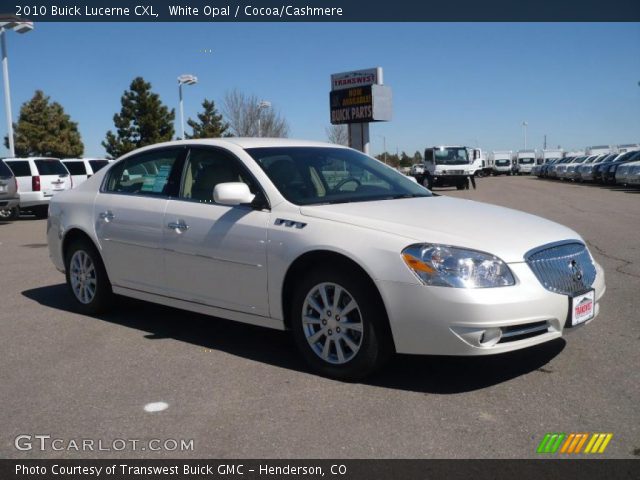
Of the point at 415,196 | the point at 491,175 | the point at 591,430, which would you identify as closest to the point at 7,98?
the point at 415,196

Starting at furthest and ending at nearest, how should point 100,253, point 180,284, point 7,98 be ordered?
point 7,98 → point 100,253 → point 180,284

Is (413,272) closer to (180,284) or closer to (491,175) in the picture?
(180,284)

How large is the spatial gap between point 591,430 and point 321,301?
5.81 ft

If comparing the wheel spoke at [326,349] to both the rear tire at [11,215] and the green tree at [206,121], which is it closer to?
the rear tire at [11,215]

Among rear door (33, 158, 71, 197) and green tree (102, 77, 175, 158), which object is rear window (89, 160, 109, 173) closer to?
rear door (33, 158, 71, 197)

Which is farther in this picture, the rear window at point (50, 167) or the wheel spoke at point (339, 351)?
the rear window at point (50, 167)

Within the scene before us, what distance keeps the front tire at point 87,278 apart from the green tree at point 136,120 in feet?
152

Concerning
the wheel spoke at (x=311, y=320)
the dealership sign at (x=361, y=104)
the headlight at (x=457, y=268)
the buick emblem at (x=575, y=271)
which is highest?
the dealership sign at (x=361, y=104)

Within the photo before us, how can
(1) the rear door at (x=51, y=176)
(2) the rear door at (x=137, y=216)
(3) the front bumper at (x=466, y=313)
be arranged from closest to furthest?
(3) the front bumper at (x=466, y=313)
(2) the rear door at (x=137, y=216)
(1) the rear door at (x=51, y=176)

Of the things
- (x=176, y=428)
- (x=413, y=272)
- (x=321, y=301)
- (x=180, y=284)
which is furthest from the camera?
(x=180, y=284)

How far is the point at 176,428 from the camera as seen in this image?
3.63 meters

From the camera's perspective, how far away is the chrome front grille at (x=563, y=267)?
405 centimetres

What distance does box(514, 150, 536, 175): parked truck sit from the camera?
6309 cm

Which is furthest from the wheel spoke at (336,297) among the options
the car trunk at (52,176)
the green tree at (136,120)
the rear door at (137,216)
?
the green tree at (136,120)
